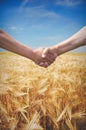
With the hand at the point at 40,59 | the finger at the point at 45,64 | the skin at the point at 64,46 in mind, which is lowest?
the finger at the point at 45,64

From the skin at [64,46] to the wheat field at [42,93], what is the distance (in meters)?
0.05

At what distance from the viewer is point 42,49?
88.9 inches

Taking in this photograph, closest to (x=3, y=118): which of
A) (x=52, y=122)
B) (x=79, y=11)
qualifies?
(x=52, y=122)

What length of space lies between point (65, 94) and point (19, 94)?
15.2 inches

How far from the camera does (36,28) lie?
227cm

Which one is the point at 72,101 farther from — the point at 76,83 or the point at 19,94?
the point at 19,94

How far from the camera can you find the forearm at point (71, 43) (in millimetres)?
2258

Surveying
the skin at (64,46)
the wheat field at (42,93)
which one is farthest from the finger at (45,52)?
the wheat field at (42,93)

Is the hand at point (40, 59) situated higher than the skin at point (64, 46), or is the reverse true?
the skin at point (64, 46)

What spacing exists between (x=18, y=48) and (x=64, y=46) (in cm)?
39

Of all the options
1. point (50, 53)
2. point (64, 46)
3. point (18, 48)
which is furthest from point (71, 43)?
point (18, 48)

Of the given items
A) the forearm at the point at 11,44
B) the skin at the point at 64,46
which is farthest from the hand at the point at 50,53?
the forearm at the point at 11,44

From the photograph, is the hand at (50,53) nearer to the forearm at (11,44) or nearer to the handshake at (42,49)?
the handshake at (42,49)

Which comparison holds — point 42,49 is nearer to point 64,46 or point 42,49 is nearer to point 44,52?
point 44,52
